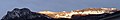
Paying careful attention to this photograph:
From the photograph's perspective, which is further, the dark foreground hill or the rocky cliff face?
the rocky cliff face

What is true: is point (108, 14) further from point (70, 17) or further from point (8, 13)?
point (8, 13)

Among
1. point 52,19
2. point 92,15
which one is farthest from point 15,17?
point 92,15

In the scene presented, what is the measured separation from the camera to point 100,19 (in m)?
21.8

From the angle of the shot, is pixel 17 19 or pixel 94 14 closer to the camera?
pixel 94 14

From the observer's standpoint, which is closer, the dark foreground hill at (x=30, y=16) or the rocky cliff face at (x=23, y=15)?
the dark foreground hill at (x=30, y=16)

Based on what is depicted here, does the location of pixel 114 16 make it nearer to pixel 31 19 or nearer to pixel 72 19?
pixel 72 19

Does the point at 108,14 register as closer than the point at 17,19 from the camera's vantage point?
Yes

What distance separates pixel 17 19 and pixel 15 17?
159mm

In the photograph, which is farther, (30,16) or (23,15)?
(23,15)

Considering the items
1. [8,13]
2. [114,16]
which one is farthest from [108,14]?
[8,13]

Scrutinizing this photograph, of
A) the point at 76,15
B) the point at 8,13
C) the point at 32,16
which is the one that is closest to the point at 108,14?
the point at 76,15

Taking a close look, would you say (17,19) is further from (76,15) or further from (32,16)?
(76,15)

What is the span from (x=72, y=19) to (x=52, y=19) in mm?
1063

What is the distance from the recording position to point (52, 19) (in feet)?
74.4
